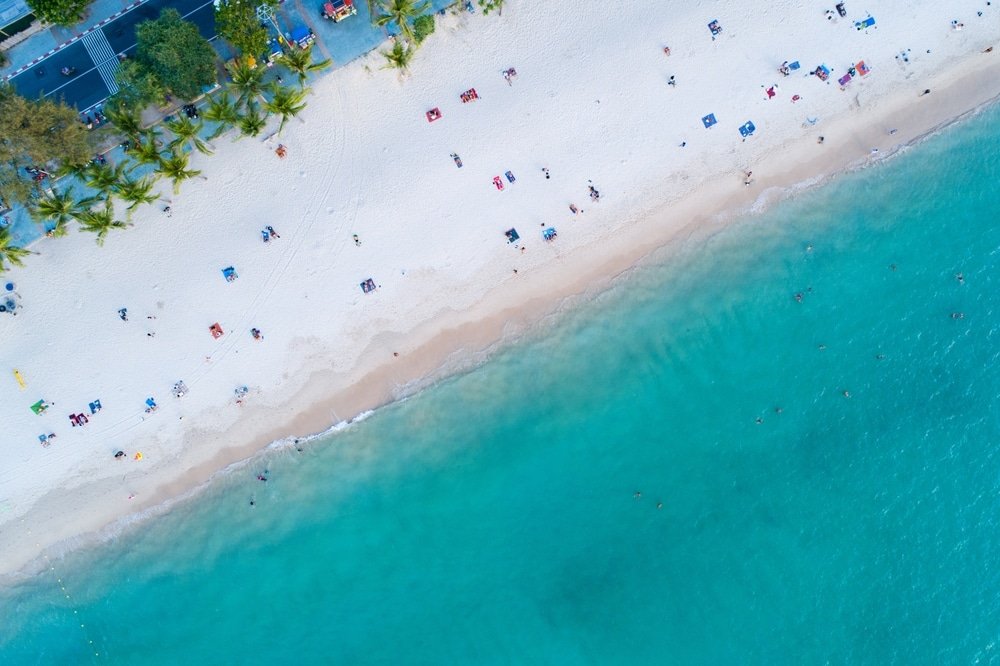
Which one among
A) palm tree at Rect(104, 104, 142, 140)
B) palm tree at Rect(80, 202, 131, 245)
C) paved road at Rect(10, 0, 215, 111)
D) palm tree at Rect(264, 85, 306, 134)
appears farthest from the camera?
paved road at Rect(10, 0, 215, 111)

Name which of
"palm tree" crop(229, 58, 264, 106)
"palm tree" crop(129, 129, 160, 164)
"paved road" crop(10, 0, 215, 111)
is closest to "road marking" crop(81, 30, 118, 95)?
"paved road" crop(10, 0, 215, 111)

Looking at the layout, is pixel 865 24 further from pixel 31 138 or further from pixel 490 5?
pixel 31 138

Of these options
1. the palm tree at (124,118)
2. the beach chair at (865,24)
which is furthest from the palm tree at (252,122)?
the beach chair at (865,24)

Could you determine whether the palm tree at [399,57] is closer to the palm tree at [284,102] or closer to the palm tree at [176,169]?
the palm tree at [284,102]

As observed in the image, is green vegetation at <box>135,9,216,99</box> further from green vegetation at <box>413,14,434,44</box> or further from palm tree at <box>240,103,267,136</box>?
green vegetation at <box>413,14,434,44</box>

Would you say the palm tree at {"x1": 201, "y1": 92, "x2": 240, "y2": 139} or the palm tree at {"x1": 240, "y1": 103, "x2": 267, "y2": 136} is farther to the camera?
the palm tree at {"x1": 240, "y1": 103, "x2": 267, "y2": 136}

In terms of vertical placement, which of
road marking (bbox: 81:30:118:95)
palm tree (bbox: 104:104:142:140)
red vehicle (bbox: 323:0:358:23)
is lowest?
palm tree (bbox: 104:104:142:140)

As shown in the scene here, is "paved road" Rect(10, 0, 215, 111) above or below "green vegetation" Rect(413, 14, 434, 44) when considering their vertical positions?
above
